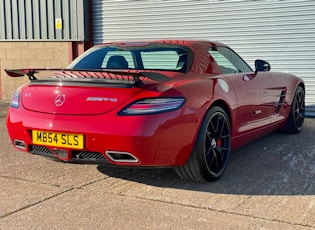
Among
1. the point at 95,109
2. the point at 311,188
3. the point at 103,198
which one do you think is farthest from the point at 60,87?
the point at 311,188

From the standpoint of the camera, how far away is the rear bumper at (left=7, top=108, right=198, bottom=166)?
312cm

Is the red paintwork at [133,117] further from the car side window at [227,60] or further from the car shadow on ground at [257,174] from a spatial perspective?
the car shadow on ground at [257,174]

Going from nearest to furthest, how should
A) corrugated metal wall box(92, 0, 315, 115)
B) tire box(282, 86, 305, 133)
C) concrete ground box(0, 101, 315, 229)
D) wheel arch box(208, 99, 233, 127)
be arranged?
concrete ground box(0, 101, 315, 229) < wheel arch box(208, 99, 233, 127) < tire box(282, 86, 305, 133) < corrugated metal wall box(92, 0, 315, 115)

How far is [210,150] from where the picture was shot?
12.2ft

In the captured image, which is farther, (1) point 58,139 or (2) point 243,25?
(2) point 243,25

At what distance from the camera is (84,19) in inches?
408

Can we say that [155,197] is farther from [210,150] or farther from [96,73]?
[96,73]

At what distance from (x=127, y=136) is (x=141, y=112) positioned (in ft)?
0.69

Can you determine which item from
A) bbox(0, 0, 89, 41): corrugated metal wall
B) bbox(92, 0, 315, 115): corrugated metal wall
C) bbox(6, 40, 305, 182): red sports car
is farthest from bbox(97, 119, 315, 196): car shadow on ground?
bbox(0, 0, 89, 41): corrugated metal wall

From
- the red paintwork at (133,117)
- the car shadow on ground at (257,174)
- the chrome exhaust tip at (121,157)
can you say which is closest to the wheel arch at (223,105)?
the red paintwork at (133,117)

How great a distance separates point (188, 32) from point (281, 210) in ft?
21.7

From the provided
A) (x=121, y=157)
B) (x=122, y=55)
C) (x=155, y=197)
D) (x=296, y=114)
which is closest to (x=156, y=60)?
(x=122, y=55)

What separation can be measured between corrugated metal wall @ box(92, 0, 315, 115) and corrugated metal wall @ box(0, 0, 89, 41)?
87 cm

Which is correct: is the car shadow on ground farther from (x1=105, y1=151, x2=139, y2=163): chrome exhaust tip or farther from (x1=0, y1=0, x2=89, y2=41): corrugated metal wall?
(x1=0, y1=0, x2=89, y2=41): corrugated metal wall
